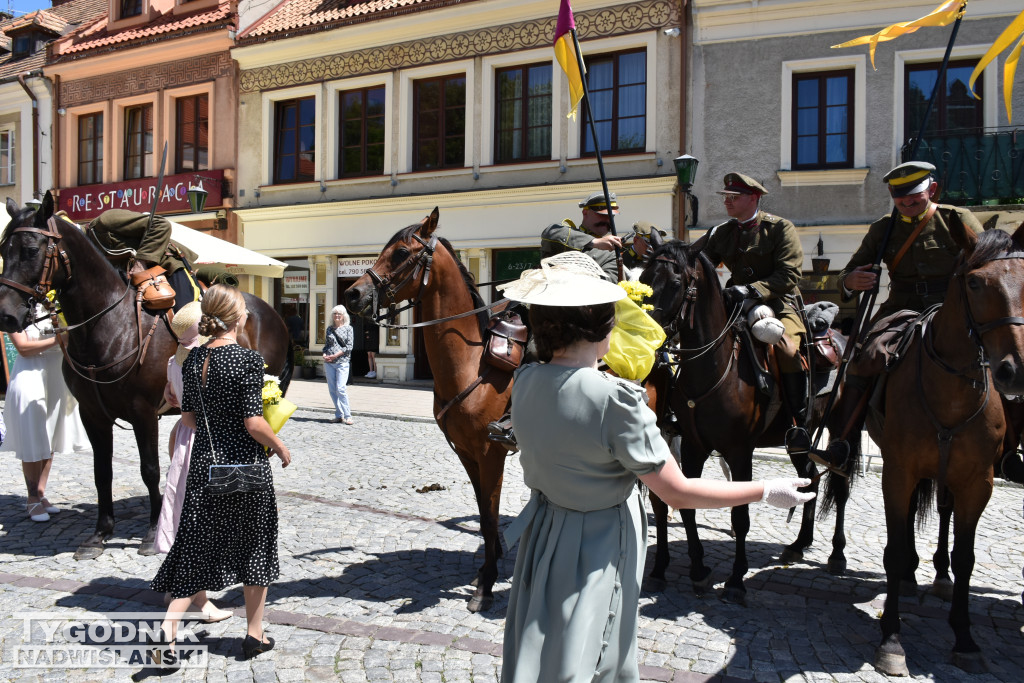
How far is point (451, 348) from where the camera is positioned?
4.99m

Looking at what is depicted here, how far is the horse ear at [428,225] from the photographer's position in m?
4.93

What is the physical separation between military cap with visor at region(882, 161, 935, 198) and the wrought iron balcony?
31.4ft

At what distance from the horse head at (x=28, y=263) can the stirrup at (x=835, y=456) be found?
210 inches

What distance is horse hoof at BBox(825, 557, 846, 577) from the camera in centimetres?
538

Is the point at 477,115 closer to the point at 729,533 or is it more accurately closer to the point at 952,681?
the point at 729,533

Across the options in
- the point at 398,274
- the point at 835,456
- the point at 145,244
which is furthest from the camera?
the point at 145,244

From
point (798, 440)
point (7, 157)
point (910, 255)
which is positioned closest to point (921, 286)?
point (910, 255)

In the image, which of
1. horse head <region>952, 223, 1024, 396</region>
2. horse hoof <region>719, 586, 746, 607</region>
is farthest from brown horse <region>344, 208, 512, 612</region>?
horse head <region>952, 223, 1024, 396</region>

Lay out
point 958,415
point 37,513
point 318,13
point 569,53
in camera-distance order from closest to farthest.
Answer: point 958,415
point 569,53
point 37,513
point 318,13

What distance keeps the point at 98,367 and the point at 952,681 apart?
227 inches

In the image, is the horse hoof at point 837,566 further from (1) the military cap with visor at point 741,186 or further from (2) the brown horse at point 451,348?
(1) the military cap with visor at point 741,186

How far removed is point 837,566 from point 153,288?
5536 mm

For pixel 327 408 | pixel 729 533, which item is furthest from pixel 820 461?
pixel 327 408

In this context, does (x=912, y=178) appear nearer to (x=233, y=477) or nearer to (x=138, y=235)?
(x=233, y=477)
